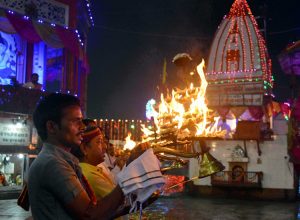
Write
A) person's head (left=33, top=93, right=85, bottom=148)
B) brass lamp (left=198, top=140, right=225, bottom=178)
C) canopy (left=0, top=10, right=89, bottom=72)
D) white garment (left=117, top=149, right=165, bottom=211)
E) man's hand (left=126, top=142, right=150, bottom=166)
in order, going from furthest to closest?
1. canopy (left=0, top=10, right=89, bottom=72)
2. brass lamp (left=198, top=140, right=225, bottom=178)
3. person's head (left=33, top=93, right=85, bottom=148)
4. man's hand (left=126, top=142, right=150, bottom=166)
5. white garment (left=117, top=149, right=165, bottom=211)

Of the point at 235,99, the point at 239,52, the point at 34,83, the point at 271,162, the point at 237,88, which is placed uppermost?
the point at 239,52

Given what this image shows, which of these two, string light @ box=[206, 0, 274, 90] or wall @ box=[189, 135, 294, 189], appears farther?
string light @ box=[206, 0, 274, 90]

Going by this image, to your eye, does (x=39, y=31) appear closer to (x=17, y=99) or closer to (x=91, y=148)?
(x=17, y=99)

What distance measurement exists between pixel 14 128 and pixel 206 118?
9.75m

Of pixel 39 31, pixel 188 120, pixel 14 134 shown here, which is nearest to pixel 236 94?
pixel 39 31

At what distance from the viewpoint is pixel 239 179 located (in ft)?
50.2

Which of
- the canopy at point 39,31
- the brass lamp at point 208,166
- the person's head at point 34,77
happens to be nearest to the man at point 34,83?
the person's head at point 34,77

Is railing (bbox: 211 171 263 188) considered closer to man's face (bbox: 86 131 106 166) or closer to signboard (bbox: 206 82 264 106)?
signboard (bbox: 206 82 264 106)

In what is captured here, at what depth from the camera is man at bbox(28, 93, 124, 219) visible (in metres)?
2.05

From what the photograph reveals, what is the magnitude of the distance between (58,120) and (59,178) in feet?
1.21

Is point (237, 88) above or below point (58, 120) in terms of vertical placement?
above

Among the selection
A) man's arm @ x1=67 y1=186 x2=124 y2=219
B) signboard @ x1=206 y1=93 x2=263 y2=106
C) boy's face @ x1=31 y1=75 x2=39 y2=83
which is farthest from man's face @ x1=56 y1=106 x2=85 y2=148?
signboard @ x1=206 y1=93 x2=263 y2=106

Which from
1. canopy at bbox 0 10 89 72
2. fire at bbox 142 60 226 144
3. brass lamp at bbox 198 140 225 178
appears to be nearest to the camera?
brass lamp at bbox 198 140 225 178

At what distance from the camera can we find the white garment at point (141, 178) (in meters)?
1.97
